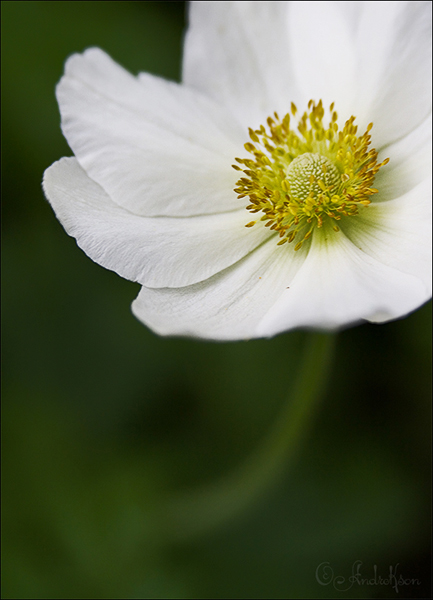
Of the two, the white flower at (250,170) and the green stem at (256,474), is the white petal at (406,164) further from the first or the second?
the green stem at (256,474)

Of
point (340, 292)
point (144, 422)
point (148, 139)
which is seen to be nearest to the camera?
point (340, 292)

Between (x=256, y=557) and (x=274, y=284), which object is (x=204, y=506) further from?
(x=274, y=284)

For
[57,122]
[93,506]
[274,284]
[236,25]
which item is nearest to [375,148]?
[274,284]

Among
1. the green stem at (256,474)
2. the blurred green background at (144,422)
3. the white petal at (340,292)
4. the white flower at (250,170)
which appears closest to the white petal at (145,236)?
the white flower at (250,170)
